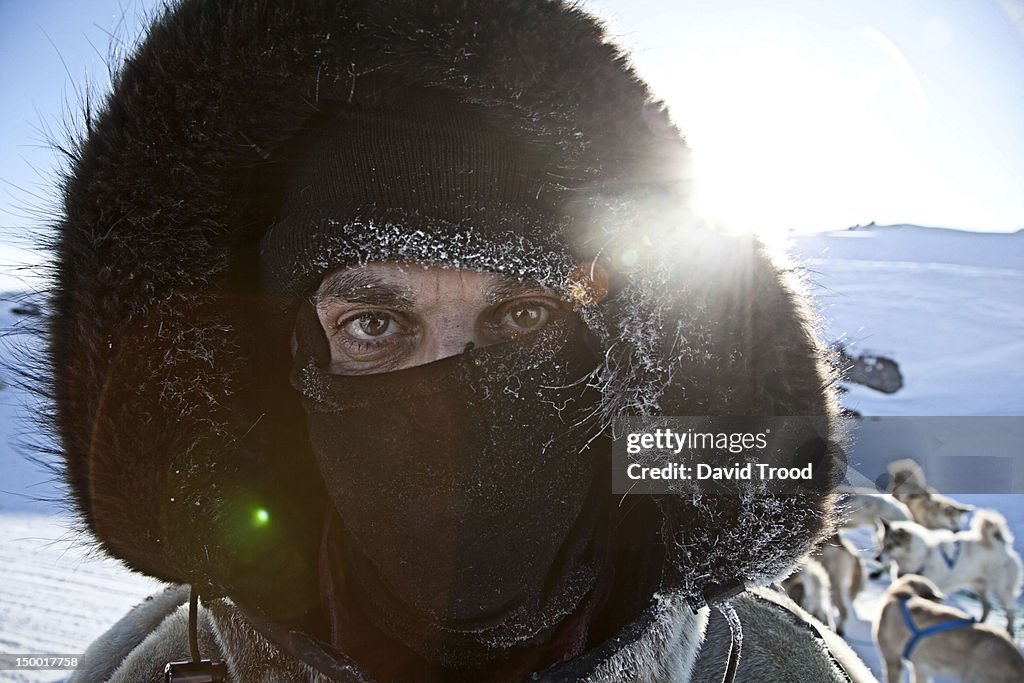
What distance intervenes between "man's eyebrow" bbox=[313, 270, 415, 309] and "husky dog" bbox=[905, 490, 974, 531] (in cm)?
696

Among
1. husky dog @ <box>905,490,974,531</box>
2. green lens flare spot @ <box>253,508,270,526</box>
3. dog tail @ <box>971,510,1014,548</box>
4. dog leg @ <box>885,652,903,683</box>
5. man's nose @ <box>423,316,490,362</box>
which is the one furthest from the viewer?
husky dog @ <box>905,490,974,531</box>

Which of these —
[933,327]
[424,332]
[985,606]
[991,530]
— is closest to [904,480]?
[991,530]

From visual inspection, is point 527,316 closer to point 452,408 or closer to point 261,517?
point 452,408

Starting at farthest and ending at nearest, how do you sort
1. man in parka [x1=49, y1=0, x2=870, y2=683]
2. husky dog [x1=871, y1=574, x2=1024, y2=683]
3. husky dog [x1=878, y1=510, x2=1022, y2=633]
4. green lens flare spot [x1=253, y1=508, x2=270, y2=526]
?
husky dog [x1=878, y1=510, x2=1022, y2=633] < husky dog [x1=871, y1=574, x2=1024, y2=683] < green lens flare spot [x1=253, y1=508, x2=270, y2=526] < man in parka [x1=49, y1=0, x2=870, y2=683]

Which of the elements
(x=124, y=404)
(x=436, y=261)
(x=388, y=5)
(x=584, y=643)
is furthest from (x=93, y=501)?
(x=388, y=5)

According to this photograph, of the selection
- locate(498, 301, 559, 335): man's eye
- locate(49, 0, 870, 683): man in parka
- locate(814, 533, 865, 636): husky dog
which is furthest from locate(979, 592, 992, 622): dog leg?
locate(498, 301, 559, 335): man's eye

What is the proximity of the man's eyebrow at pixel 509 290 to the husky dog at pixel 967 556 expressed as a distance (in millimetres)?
5675

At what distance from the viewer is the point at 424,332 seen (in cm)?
137

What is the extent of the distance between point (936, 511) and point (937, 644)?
8.66 ft

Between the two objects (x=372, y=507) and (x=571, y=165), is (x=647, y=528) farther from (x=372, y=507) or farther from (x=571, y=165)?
(x=571, y=165)

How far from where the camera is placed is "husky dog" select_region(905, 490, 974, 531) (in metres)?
6.64

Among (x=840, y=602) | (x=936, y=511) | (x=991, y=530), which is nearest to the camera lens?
(x=840, y=602)

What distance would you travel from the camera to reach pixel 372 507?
1.38 meters

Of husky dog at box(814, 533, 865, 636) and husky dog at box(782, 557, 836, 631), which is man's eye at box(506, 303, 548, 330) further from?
husky dog at box(814, 533, 865, 636)
